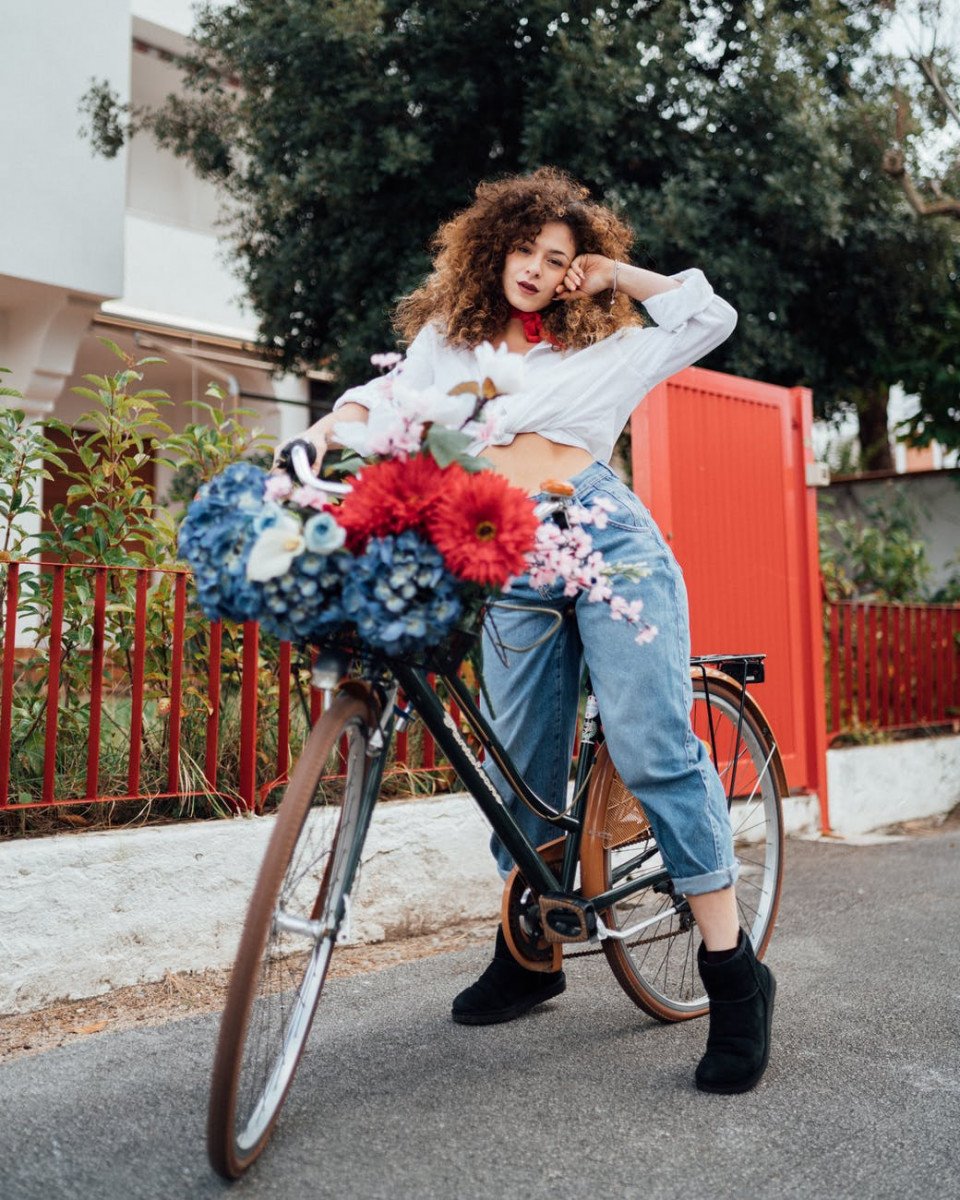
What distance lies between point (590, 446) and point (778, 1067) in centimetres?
134

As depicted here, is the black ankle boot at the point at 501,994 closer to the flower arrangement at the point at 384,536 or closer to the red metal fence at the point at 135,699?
the red metal fence at the point at 135,699

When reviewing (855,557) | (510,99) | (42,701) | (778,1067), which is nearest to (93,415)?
(42,701)

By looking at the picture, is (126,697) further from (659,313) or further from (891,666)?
(891,666)

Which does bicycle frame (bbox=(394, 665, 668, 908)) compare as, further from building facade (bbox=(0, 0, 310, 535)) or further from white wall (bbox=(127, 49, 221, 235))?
white wall (bbox=(127, 49, 221, 235))

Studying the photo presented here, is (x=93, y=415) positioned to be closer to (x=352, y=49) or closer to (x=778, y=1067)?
(x=778, y=1067)

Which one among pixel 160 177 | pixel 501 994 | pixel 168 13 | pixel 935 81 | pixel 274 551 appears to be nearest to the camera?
pixel 274 551

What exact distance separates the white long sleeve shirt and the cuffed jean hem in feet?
2.90

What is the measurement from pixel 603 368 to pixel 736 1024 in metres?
1.35

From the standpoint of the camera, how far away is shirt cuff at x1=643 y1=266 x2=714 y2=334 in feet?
7.91

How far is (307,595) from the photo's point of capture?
172cm

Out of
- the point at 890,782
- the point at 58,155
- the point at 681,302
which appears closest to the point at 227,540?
the point at 681,302

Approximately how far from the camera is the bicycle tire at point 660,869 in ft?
8.09

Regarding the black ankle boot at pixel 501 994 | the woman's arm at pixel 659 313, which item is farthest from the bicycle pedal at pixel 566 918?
the woman's arm at pixel 659 313

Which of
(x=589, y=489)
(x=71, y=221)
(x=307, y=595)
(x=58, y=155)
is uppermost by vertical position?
(x=58, y=155)
